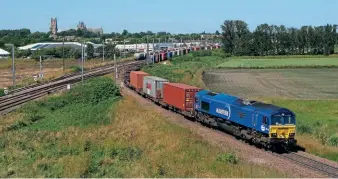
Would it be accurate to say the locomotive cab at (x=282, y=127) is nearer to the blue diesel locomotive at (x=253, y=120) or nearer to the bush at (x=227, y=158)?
the blue diesel locomotive at (x=253, y=120)

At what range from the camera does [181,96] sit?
4428 cm

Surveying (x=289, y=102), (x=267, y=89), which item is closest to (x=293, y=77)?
(x=267, y=89)

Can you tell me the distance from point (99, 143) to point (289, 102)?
3352 cm

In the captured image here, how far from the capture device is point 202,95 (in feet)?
134

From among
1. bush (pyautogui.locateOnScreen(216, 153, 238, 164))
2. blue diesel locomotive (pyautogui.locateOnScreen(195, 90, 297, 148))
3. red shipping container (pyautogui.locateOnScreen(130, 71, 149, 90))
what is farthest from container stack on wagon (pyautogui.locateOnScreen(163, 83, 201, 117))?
bush (pyautogui.locateOnScreen(216, 153, 238, 164))

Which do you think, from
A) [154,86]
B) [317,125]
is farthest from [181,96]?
[317,125]

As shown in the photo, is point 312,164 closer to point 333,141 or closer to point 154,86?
point 333,141

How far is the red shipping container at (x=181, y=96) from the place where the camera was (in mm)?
43375

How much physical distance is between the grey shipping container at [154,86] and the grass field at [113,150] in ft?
21.1

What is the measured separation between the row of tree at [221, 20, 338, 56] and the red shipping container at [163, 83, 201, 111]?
463 feet

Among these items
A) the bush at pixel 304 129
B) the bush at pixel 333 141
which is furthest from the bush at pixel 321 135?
the bush at pixel 304 129

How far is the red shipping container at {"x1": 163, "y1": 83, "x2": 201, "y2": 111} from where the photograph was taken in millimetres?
43375

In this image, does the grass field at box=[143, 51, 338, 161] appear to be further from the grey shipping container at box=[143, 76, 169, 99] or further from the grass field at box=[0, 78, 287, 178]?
the grey shipping container at box=[143, 76, 169, 99]

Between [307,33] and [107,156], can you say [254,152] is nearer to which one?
[107,156]
